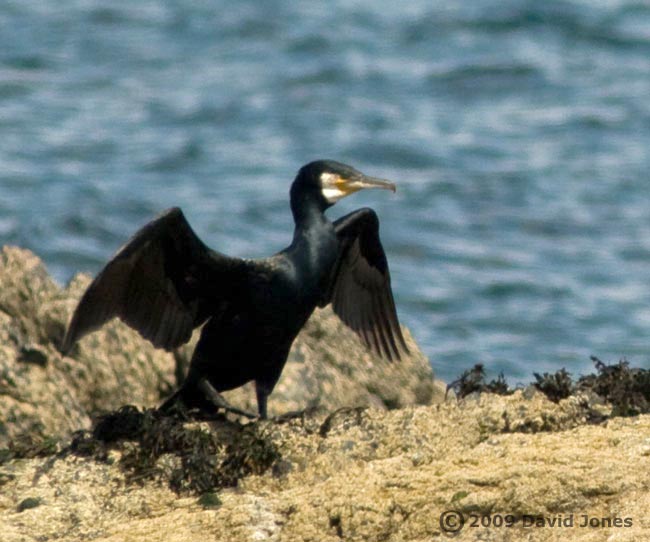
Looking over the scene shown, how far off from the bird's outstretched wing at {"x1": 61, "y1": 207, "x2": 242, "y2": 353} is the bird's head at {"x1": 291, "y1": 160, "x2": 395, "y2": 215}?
546 millimetres

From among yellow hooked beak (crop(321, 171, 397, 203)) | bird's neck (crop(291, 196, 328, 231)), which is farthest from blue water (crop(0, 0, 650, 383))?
→ bird's neck (crop(291, 196, 328, 231))

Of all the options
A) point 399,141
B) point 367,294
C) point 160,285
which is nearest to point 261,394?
point 160,285

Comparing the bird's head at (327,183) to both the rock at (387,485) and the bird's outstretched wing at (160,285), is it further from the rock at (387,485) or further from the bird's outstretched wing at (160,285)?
the rock at (387,485)

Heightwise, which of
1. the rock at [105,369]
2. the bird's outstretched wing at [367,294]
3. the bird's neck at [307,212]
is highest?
the bird's neck at [307,212]

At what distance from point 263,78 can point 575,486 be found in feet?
46.6

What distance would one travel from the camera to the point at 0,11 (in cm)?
2197

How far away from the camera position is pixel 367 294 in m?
8.17

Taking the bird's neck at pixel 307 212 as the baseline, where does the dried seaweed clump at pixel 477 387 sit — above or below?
below

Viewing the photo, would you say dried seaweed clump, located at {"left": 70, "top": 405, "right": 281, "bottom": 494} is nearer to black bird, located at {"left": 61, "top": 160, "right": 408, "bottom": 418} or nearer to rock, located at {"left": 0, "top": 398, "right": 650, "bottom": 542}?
rock, located at {"left": 0, "top": 398, "right": 650, "bottom": 542}

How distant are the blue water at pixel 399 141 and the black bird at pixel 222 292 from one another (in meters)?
4.75

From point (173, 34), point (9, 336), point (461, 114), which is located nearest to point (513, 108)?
point (461, 114)

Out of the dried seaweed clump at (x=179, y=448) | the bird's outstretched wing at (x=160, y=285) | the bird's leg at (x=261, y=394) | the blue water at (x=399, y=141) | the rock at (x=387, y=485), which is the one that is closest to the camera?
the rock at (x=387, y=485)

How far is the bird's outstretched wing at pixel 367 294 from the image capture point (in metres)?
8.06

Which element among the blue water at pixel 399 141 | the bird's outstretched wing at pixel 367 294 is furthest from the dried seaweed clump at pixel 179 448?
the blue water at pixel 399 141
